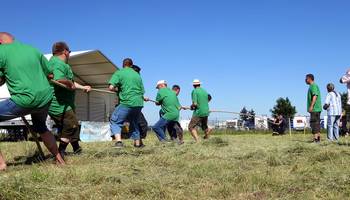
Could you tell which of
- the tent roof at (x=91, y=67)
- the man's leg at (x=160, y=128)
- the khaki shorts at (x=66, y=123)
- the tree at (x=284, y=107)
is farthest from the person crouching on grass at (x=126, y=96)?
the tree at (x=284, y=107)

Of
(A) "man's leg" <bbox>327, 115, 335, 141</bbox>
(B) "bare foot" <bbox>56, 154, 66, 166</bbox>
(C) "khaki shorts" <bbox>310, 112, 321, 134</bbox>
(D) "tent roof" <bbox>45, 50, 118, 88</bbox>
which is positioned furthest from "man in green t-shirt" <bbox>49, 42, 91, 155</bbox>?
(D) "tent roof" <bbox>45, 50, 118, 88</bbox>

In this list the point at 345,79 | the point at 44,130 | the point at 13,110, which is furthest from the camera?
the point at 345,79

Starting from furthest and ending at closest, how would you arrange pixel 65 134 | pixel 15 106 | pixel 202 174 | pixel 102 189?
pixel 65 134
pixel 15 106
pixel 202 174
pixel 102 189

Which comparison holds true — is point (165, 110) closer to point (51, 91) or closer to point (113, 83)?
point (113, 83)

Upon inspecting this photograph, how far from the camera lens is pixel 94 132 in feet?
64.8

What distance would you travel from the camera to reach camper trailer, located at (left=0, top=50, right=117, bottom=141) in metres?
22.2

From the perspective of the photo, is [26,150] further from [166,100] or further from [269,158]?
[166,100]

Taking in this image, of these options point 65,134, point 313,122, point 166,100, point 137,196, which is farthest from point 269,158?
point 313,122

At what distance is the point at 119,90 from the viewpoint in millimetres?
8531

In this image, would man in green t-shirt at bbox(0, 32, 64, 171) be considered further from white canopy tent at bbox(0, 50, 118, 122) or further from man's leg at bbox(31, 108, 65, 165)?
white canopy tent at bbox(0, 50, 118, 122)

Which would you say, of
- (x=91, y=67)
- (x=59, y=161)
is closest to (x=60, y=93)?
(x=59, y=161)

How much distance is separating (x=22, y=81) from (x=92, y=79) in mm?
19380

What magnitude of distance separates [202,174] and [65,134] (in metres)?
2.96

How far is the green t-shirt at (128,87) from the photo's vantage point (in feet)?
27.5
